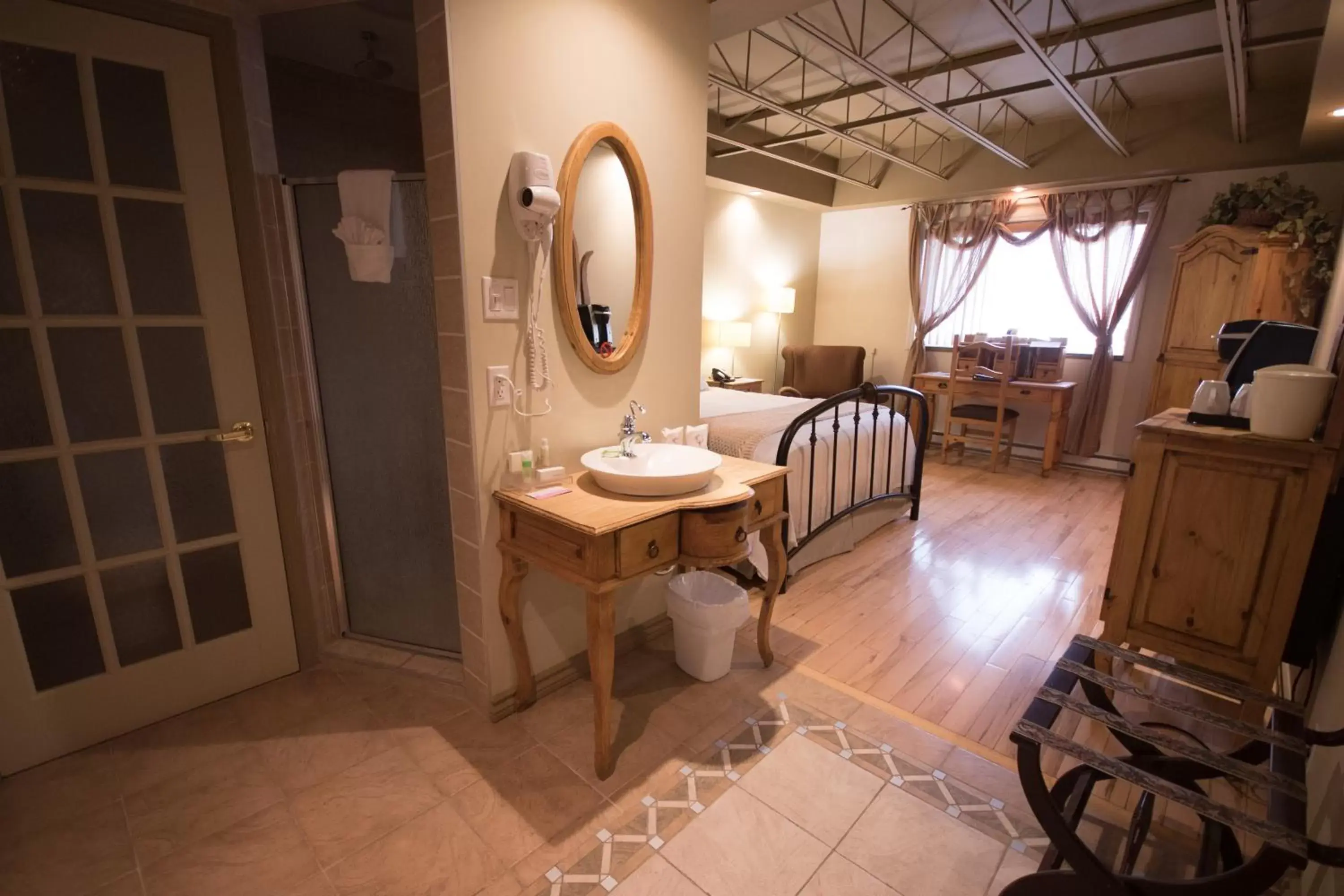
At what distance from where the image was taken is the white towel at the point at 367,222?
1.88 meters

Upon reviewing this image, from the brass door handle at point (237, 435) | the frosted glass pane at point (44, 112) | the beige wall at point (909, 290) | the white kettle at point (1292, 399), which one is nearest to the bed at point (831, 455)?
the white kettle at point (1292, 399)

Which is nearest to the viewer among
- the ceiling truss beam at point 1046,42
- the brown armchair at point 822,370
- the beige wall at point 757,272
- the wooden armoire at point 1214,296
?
the ceiling truss beam at point 1046,42

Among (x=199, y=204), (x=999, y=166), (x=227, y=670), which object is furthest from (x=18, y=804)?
(x=999, y=166)

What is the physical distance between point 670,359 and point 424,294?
93 cm

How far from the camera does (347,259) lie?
202cm


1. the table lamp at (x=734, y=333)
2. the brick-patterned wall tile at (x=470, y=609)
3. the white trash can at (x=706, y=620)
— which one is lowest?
the white trash can at (x=706, y=620)

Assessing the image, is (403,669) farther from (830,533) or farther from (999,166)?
(999,166)

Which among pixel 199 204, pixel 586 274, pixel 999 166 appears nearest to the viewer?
pixel 199 204

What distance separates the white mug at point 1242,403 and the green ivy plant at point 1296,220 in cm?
291

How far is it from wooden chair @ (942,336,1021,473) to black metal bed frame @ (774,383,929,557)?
1370 mm

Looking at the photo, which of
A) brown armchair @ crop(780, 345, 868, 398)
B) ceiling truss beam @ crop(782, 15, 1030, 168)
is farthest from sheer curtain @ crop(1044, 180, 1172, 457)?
brown armchair @ crop(780, 345, 868, 398)

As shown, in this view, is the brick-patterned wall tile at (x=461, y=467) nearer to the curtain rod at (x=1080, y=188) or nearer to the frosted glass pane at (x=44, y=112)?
the frosted glass pane at (x=44, y=112)

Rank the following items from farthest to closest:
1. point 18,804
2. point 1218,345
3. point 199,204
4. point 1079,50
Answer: point 1079,50 < point 1218,345 < point 199,204 < point 18,804

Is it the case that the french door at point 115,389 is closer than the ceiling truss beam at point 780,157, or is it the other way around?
the french door at point 115,389
